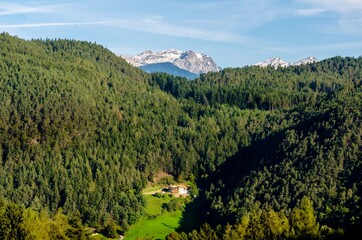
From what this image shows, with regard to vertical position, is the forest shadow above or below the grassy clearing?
above

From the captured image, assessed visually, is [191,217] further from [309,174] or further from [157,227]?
[309,174]

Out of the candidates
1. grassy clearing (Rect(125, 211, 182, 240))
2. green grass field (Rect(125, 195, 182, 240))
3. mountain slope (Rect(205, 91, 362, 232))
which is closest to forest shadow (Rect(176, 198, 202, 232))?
green grass field (Rect(125, 195, 182, 240))

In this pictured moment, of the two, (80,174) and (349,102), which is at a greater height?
(349,102)

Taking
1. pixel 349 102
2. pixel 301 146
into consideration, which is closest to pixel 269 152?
pixel 301 146

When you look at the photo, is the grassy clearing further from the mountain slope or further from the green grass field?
the mountain slope

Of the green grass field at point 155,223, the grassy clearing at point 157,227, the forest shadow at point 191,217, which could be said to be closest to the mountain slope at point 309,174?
the forest shadow at point 191,217

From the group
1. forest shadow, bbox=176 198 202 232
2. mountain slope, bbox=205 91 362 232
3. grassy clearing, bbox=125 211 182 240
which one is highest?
mountain slope, bbox=205 91 362 232

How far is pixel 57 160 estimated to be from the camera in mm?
185625

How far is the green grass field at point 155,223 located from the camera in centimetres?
14950

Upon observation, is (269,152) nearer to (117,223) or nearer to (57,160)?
(117,223)

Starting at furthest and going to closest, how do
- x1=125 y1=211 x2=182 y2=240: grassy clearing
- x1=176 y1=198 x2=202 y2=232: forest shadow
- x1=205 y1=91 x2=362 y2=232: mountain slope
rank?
1. x1=176 y1=198 x2=202 y2=232: forest shadow
2. x1=125 y1=211 x2=182 y2=240: grassy clearing
3. x1=205 y1=91 x2=362 y2=232: mountain slope

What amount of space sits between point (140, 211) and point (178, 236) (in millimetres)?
45827

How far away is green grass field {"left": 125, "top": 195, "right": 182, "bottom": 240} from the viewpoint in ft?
490

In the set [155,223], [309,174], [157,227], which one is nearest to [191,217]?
[155,223]
